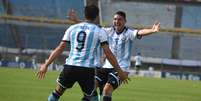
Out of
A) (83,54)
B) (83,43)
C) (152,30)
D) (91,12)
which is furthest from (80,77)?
(152,30)

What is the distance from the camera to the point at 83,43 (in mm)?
7949

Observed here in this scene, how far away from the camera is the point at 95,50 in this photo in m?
8.08

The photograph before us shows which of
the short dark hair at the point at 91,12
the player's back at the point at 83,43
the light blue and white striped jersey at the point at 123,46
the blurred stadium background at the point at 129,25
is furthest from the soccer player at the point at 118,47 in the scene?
the blurred stadium background at the point at 129,25

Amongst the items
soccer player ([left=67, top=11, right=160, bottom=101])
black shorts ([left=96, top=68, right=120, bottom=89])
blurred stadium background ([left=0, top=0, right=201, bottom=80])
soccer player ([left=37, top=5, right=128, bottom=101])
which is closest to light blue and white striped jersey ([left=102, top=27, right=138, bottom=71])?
soccer player ([left=67, top=11, right=160, bottom=101])

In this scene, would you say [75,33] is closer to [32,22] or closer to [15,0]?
[32,22]

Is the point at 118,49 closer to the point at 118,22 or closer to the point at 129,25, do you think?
the point at 118,22

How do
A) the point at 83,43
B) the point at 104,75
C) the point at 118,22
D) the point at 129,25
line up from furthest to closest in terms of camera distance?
the point at 129,25
the point at 104,75
the point at 118,22
the point at 83,43

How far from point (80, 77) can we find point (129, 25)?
119ft

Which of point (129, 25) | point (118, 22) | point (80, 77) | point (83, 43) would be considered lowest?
point (129, 25)

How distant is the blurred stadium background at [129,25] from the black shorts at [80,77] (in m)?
32.5

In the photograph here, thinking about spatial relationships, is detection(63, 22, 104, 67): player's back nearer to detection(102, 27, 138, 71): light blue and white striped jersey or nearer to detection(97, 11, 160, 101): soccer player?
detection(97, 11, 160, 101): soccer player

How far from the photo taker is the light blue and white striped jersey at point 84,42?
793 cm

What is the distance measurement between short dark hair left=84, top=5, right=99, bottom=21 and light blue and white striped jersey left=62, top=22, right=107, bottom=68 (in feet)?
0.50

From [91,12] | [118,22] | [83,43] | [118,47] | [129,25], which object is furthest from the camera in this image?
[129,25]
